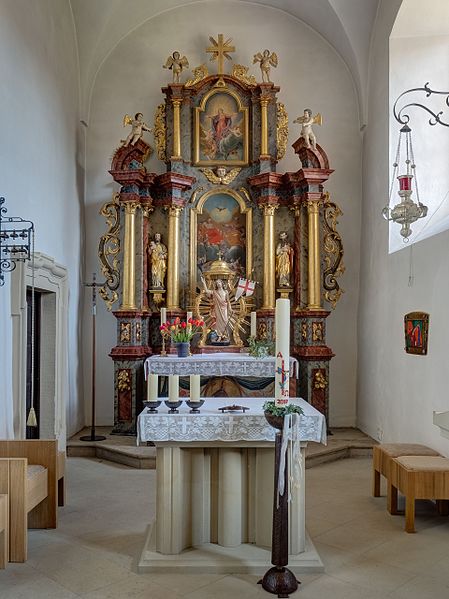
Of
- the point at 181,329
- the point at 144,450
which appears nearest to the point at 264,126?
the point at 181,329

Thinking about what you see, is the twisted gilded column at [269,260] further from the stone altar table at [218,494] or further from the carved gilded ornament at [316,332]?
the stone altar table at [218,494]

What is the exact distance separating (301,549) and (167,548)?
94 cm

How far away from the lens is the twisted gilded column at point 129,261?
9.32 meters

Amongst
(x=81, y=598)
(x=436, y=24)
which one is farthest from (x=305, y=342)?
(x=81, y=598)

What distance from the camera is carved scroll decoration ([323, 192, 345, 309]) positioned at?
9797 mm

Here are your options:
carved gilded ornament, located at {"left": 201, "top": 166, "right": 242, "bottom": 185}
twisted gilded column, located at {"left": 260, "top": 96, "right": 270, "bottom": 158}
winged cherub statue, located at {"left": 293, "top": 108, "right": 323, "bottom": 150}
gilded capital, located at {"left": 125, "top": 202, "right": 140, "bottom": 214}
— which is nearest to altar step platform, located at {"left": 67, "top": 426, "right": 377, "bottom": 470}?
gilded capital, located at {"left": 125, "top": 202, "right": 140, "bottom": 214}

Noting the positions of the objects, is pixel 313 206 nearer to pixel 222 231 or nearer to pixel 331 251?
pixel 331 251

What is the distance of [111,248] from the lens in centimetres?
988

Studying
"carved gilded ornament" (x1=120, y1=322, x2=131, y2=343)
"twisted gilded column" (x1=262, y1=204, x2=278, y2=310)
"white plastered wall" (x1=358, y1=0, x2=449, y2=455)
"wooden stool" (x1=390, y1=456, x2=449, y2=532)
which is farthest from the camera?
"twisted gilded column" (x1=262, y1=204, x2=278, y2=310)

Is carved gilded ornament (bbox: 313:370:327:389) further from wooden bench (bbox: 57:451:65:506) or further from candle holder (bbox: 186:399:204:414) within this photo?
candle holder (bbox: 186:399:204:414)

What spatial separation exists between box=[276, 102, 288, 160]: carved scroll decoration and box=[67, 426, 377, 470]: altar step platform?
4363 millimetres

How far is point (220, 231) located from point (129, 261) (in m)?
1.53

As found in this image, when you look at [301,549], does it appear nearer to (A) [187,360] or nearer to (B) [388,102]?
(A) [187,360]

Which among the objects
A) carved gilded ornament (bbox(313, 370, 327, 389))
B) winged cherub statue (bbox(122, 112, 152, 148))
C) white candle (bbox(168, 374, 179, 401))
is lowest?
carved gilded ornament (bbox(313, 370, 327, 389))
